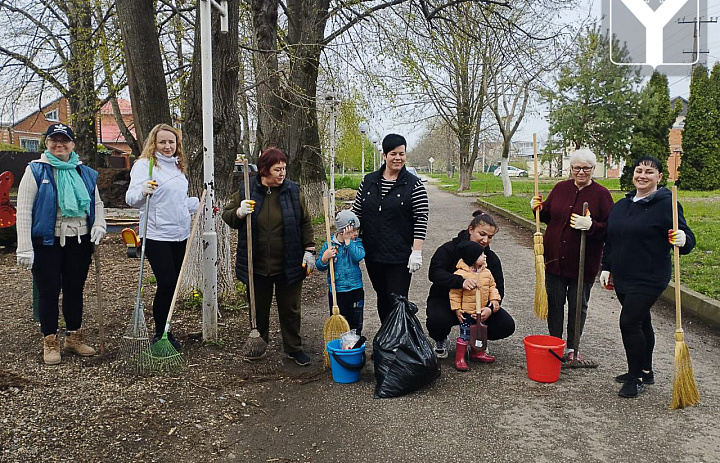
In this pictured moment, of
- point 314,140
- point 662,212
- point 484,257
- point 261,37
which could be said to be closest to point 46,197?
point 484,257

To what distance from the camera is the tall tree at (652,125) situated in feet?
80.7

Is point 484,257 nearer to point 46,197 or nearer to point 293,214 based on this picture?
point 293,214

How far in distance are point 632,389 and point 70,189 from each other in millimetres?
4447

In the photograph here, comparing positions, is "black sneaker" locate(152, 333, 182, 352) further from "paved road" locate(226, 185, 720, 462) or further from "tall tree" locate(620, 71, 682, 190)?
"tall tree" locate(620, 71, 682, 190)

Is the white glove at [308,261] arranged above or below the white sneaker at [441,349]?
above

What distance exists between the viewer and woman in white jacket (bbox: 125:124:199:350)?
15.1ft

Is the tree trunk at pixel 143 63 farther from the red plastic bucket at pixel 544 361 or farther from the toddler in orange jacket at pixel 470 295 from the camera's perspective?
the red plastic bucket at pixel 544 361

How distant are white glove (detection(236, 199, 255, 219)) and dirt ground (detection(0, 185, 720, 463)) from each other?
1.25 metres

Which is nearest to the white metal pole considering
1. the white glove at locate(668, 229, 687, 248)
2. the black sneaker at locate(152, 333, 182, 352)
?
the black sneaker at locate(152, 333, 182, 352)

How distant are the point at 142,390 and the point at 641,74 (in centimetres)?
2721

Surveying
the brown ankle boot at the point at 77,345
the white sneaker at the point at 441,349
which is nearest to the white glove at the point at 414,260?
the white sneaker at the point at 441,349

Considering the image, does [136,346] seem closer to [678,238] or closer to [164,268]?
[164,268]

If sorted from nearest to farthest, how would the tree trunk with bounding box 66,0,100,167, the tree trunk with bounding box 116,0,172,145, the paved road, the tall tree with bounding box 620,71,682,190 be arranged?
the paved road, the tree trunk with bounding box 116,0,172,145, the tree trunk with bounding box 66,0,100,167, the tall tree with bounding box 620,71,682,190

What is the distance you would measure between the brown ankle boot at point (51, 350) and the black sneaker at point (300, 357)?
6.13 feet
